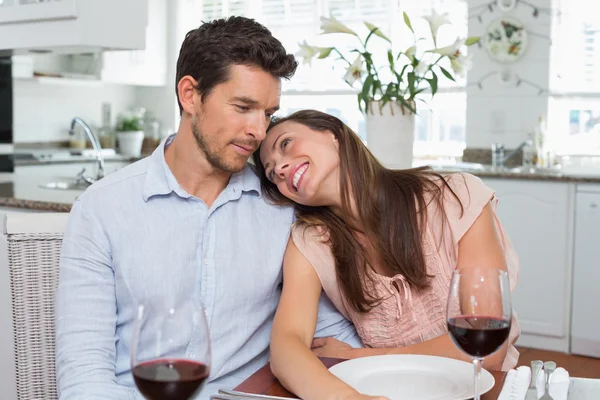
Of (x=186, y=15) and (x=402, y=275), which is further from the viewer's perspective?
(x=186, y=15)

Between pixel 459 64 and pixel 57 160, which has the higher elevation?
pixel 459 64

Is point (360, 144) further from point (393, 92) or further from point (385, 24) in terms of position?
point (385, 24)

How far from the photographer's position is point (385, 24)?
6199mm

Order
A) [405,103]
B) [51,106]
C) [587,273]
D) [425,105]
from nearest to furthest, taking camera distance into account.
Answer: [405,103]
[587,273]
[425,105]
[51,106]

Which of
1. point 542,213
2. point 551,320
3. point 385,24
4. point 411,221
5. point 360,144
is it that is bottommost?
point 551,320

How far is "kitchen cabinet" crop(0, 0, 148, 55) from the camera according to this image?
328 centimetres

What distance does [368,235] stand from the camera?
1864 mm

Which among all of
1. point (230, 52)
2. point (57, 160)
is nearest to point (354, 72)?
point (230, 52)

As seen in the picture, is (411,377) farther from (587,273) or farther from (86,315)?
(587,273)

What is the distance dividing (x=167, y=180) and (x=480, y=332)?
0.88m

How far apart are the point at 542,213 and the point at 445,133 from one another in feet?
5.88

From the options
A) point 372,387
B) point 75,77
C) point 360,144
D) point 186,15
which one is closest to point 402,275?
point 360,144

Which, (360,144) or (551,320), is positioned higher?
(360,144)

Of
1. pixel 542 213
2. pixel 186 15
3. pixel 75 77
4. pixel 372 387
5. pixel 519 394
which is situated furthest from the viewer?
pixel 186 15
